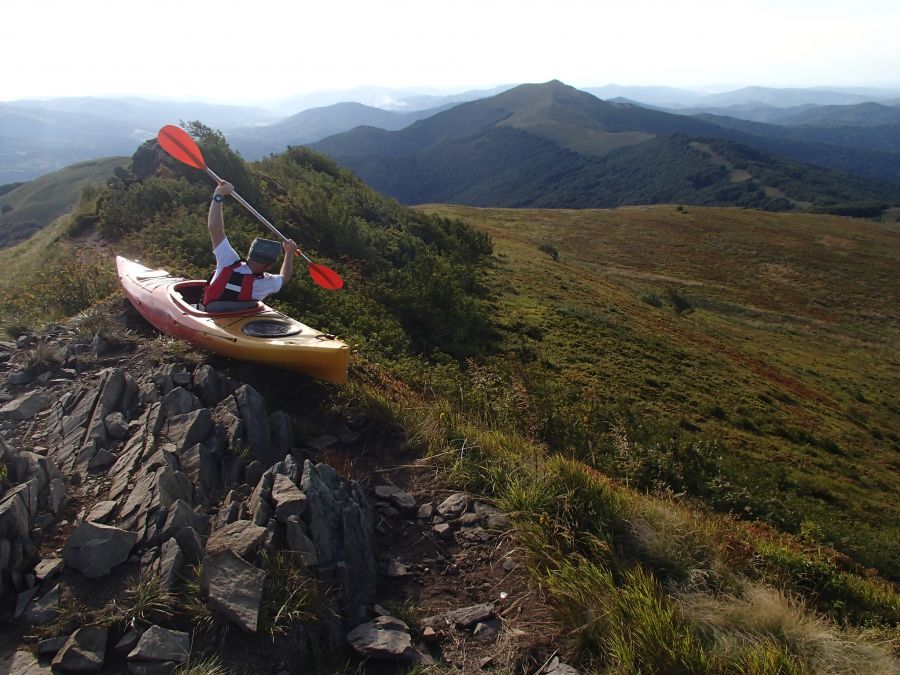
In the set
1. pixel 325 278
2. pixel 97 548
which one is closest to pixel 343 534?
pixel 97 548

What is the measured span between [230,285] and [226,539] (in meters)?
5.10

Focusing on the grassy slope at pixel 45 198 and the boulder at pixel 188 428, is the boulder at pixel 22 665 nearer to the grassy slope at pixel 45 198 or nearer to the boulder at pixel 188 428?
the boulder at pixel 188 428

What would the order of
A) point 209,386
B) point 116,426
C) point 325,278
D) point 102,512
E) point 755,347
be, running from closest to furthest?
point 102,512 → point 116,426 → point 209,386 → point 325,278 → point 755,347

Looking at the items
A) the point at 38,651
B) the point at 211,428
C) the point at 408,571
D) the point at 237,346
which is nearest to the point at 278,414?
the point at 211,428

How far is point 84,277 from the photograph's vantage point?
1119 cm

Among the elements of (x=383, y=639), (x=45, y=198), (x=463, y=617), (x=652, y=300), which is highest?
(x=383, y=639)

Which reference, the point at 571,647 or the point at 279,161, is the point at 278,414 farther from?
the point at 279,161

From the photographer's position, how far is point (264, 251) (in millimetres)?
8219

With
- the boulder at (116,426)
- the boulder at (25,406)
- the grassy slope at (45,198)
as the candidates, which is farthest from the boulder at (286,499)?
the grassy slope at (45,198)

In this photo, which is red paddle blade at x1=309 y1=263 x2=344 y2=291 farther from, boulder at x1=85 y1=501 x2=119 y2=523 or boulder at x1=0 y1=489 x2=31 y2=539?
boulder at x1=0 y1=489 x2=31 y2=539

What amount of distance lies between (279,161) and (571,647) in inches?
1122

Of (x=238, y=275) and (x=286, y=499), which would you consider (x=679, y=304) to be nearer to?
(x=238, y=275)

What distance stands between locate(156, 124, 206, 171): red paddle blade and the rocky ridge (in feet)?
17.6

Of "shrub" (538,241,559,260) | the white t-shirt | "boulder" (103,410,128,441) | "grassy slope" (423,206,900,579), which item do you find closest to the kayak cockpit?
the white t-shirt
